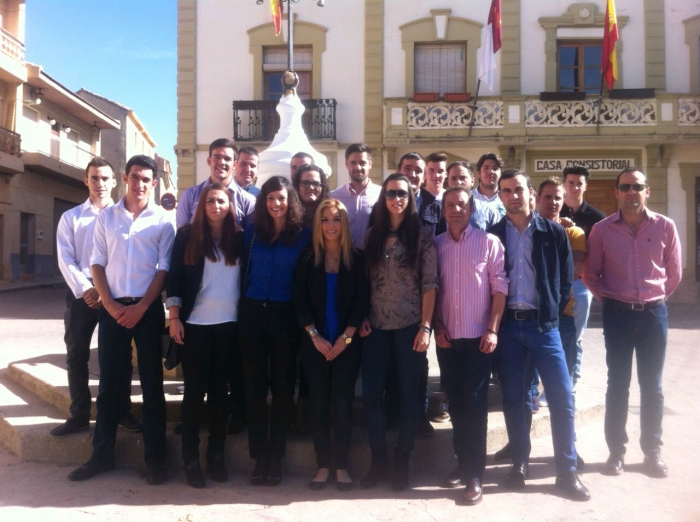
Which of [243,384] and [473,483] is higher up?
[243,384]

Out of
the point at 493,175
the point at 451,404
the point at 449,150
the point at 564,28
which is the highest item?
the point at 564,28

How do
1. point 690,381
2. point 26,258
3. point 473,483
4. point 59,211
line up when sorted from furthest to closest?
point 59,211 < point 26,258 < point 690,381 < point 473,483

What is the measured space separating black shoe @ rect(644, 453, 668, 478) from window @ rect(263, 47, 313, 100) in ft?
44.6

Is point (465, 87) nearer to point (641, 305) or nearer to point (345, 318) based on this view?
point (641, 305)

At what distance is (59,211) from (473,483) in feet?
89.1

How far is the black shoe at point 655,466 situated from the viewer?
407cm

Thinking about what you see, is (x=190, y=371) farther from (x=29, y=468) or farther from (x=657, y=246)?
(x=657, y=246)

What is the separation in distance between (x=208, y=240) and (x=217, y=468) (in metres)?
1.48

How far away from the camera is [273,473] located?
3.94 metres

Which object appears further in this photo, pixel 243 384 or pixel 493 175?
pixel 493 175

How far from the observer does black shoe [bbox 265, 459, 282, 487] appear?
3926 mm

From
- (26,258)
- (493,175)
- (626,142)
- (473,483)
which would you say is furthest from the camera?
(26,258)

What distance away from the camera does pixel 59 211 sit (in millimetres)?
27000

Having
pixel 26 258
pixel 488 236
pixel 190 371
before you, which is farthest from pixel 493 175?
pixel 26 258
